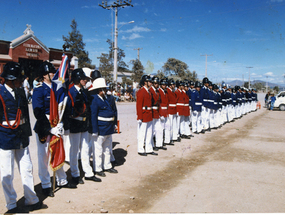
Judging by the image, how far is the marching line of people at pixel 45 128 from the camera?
12.0 feet

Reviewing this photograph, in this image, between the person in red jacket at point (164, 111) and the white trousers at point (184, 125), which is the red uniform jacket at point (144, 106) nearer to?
the person in red jacket at point (164, 111)

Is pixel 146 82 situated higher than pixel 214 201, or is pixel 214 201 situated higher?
pixel 146 82

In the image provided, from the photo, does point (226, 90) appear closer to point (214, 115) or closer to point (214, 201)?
point (214, 115)

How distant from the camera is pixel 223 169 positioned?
6027 mm

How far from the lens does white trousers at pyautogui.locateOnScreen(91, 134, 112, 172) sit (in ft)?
18.0

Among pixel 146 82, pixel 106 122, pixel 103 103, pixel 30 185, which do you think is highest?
pixel 146 82

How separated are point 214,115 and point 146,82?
20.3ft

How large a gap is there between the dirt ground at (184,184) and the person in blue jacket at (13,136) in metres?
0.35

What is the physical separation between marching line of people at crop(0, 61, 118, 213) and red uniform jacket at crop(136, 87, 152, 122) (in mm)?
1520

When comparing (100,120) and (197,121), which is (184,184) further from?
(197,121)

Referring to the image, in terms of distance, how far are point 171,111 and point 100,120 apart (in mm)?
3978

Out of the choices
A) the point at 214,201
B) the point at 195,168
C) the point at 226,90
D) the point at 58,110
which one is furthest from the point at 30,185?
the point at 226,90

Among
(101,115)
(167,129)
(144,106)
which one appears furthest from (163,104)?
(101,115)

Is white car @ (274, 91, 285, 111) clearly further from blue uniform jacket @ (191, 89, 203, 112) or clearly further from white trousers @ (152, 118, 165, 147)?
white trousers @ (152, 118, 165, 147)
